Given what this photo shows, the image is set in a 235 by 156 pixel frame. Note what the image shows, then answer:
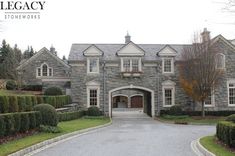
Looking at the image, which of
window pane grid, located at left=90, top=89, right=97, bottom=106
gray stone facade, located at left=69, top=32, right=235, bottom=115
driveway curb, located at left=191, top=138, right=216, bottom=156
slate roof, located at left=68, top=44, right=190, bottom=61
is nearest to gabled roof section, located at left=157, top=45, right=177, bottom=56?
gray stone facade, located at left=69, top=32, right=235, bottom=115

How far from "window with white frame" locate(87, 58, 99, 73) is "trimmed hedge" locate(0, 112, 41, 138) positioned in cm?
1928

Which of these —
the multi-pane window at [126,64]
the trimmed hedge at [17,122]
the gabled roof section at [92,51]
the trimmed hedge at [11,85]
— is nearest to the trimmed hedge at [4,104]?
the trimmed hedge at [17,122]

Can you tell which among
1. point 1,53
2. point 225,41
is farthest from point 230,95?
point 1,53

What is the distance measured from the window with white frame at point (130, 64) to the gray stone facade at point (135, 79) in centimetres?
38

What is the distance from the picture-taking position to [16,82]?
47.4 meters

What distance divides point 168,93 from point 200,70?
5902 mm

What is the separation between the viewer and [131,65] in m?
40.0

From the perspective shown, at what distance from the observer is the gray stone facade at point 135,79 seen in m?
39.9

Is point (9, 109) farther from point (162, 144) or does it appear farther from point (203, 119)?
point (203, 119)

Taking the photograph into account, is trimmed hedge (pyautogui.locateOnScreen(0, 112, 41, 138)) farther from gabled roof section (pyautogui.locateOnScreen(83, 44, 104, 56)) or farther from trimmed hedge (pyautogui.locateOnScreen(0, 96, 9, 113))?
gabled roof section (pyautogui.locateOnScreen(83, 44, 104, 56))

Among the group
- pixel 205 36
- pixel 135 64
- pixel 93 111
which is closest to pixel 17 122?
pixel 93 111

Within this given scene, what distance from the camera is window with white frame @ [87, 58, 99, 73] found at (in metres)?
40.0

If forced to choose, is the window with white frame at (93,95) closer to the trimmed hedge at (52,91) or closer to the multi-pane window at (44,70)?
the trimmed hedge at (52,91)

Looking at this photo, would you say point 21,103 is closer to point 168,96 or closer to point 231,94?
point 168,96
